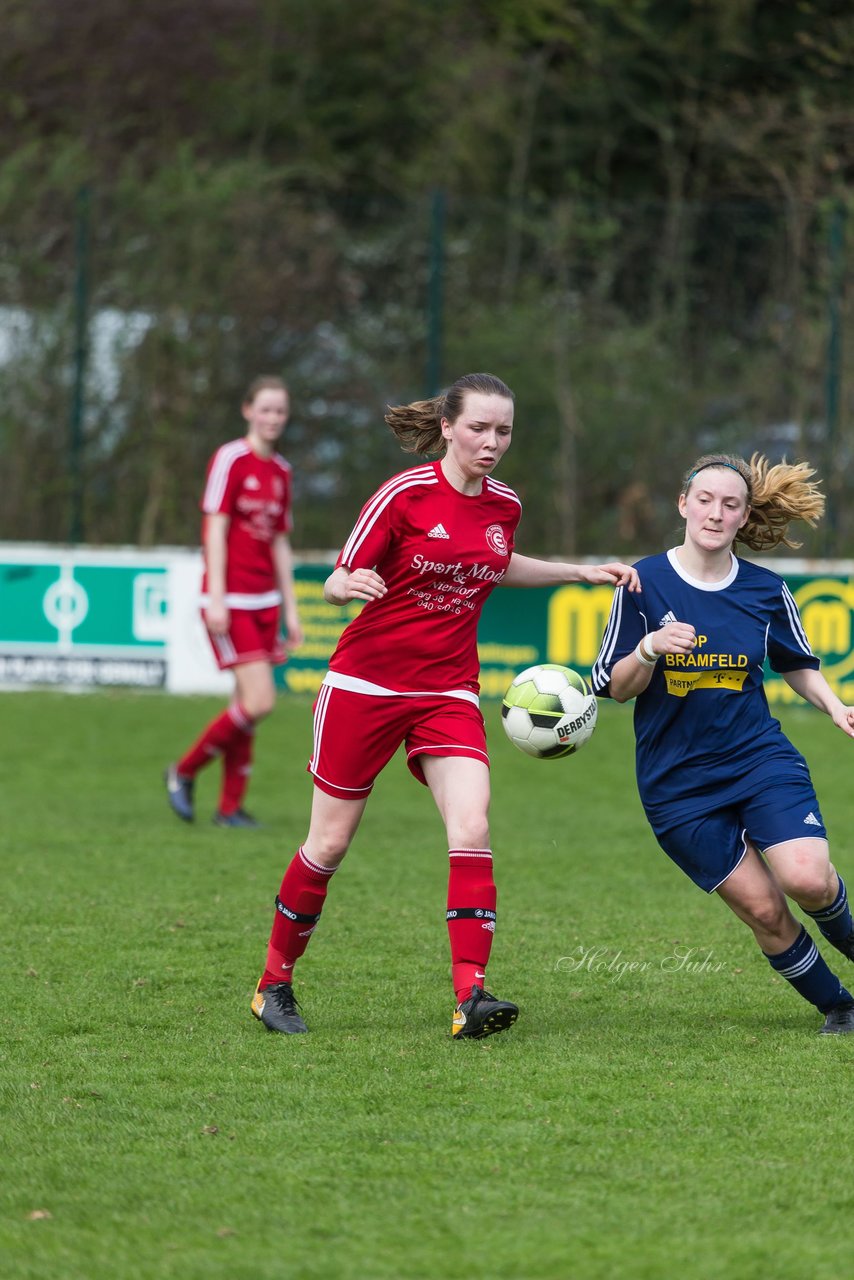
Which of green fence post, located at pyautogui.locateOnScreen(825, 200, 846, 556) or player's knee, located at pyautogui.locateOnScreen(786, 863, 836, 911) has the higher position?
green fence post, located at pyautogui.locateOnScreen(825, 200, 846, 556)

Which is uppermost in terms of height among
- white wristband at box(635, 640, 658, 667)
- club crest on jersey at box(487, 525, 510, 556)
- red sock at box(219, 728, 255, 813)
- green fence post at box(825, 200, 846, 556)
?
green fence post at box(825, 200, 846, 556)

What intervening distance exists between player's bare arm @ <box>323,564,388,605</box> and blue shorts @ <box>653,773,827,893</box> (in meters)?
1.12

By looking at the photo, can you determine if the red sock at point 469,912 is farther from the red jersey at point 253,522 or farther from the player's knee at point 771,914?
the red jersey at point 253,522

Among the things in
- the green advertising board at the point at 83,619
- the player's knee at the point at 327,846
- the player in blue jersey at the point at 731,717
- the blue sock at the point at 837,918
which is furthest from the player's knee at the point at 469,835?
the green advertising board at the point at 83,619

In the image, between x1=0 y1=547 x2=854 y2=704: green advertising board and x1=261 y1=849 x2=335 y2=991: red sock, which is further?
x1=0 y1=547 x2=854 y2=704: green advertising board

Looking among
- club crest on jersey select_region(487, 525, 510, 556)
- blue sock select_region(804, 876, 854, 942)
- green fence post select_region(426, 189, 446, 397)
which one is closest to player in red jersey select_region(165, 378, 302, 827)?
club crest on jersey select_region(487, 525, 510, 556)

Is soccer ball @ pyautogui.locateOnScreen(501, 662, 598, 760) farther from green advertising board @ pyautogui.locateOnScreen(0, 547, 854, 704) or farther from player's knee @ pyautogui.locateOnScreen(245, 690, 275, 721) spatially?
green advertising board @ pyautogui.locateOnScreen(0, 547, 854, 704)

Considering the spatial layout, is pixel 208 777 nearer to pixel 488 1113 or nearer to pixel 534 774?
pixel 534 774

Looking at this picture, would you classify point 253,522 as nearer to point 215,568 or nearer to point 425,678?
point 215,568

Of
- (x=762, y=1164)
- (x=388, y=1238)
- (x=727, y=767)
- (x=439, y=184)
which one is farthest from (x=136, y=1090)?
(x=439, y=184)

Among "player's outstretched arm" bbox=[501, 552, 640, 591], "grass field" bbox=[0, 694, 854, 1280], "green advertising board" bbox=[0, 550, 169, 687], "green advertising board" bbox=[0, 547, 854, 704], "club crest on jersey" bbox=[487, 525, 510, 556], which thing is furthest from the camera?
"green advertising board" bbox=[0, 550, 169, 687]

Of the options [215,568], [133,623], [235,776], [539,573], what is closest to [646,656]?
[539,573]

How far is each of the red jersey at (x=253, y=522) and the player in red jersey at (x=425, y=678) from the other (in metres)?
3.63

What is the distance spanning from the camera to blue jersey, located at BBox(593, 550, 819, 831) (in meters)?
4.97
